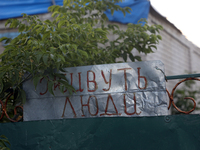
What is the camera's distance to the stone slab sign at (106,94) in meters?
2.33

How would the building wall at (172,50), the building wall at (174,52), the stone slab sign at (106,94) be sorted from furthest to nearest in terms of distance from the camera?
the building wall at (174,52) → the building wall at (172,50) → the stone slab sign at (106,94)

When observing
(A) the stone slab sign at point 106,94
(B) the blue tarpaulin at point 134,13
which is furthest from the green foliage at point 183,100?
(A) the stone slab sign at point 106,94

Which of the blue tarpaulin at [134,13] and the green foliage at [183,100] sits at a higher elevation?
the blue tarpaulin at [134,13]

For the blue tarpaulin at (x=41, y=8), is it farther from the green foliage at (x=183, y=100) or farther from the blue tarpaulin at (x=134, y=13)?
the green foliage at (x=183, y=100)

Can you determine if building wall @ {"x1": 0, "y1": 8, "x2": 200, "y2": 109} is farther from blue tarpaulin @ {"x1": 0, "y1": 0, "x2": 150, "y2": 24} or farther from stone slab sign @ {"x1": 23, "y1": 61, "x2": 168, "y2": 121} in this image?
stone slab sign @ {"x1": 23, "y1": 61, "x2": 168, "y2": 121}

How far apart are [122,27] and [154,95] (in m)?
4.40

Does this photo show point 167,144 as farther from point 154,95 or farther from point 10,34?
point 10,34

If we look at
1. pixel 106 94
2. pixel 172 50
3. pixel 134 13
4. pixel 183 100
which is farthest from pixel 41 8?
pixel 183 100

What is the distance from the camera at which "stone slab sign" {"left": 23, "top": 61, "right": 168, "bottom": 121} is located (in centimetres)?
233

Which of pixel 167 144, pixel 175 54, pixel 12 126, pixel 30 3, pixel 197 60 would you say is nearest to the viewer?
pixel 167 144

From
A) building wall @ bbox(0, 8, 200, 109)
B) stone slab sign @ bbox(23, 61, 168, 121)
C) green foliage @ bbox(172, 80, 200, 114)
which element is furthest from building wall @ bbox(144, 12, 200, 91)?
stone slab sign @ bbox(23, 61, 168, 121)

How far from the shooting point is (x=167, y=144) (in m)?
2.22

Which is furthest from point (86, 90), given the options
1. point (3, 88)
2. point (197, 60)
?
point (197, 60)

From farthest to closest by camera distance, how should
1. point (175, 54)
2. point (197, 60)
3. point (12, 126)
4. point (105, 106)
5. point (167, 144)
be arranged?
point (197, 60) < point (175, 54) < point (12, 126) < point (105, 106) < point (167, 144)
